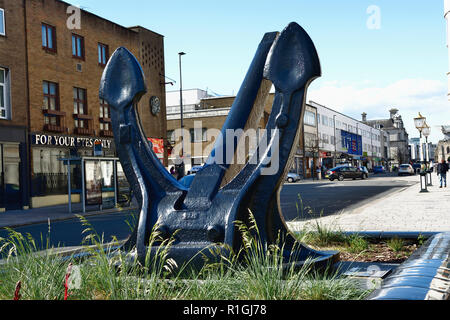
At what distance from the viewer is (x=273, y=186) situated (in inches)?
156

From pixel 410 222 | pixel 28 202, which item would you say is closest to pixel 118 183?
pixel 28 202

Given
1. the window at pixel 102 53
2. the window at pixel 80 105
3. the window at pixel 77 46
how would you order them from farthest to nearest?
the window at pixel 102 53, the window at pixel 77 46, the window at pixel 80 105

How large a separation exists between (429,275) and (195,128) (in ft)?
181

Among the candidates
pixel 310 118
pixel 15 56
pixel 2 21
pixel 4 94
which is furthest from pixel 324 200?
pixel 310 118

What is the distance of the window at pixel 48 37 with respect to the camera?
24484mm

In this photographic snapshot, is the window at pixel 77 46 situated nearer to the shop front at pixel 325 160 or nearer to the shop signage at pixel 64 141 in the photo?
the shop signage at pixel 64 141

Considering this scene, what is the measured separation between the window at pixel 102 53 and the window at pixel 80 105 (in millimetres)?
2464

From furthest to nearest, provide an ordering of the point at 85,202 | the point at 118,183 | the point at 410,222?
the point at 118,183
the point at 85,202
the point at 410,222

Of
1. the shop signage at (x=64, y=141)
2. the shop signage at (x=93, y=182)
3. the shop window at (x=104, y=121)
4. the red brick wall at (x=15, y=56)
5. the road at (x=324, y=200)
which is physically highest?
the red brick wall at (x=15, y=56)

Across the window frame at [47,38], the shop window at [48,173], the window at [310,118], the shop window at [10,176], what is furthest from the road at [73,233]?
the window at [310,118]

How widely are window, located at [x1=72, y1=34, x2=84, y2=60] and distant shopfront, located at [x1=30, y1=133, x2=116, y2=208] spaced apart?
14.8ft

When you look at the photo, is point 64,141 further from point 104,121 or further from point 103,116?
point 103,116

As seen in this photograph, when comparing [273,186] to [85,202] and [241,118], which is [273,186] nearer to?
[241,118]

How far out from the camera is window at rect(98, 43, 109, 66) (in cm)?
2890
